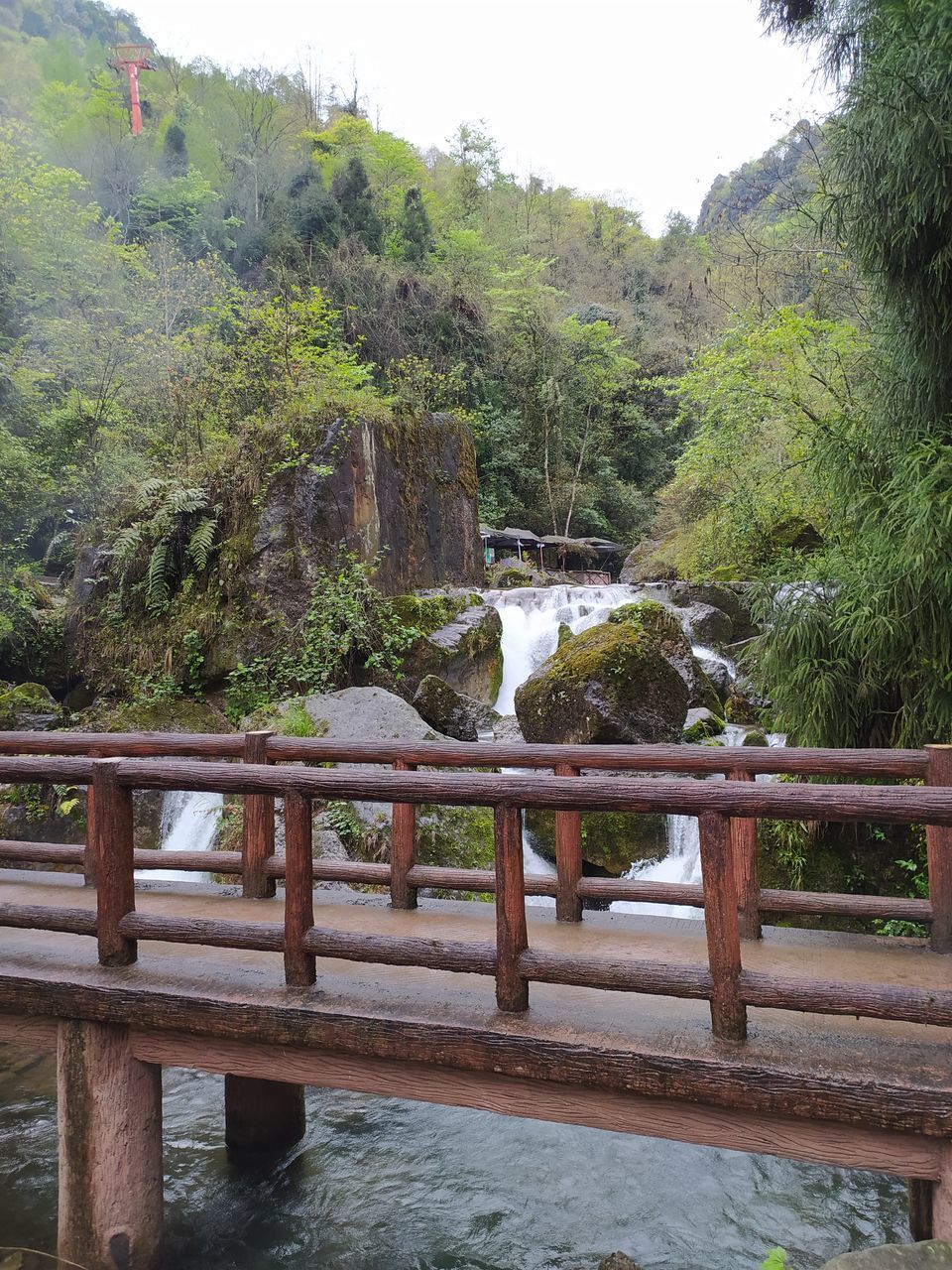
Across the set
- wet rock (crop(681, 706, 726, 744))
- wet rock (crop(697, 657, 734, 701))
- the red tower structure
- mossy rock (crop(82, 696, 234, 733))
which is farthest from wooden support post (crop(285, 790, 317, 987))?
the red tower structure

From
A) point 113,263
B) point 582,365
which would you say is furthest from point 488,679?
point 582,365

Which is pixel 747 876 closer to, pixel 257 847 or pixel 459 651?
pixel 257 847

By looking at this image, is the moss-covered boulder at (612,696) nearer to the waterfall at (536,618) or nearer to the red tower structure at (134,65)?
the waterfall at (536,618)

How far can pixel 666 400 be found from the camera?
1316 inches

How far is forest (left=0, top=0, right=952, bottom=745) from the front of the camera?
19.1 ft

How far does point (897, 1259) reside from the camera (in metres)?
2.07

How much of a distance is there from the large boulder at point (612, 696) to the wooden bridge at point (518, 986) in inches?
172

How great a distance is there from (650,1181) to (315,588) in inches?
360

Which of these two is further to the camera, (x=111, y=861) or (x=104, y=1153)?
(x=111, y=861)

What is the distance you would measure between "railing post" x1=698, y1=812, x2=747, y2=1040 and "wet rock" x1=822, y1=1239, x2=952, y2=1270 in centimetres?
66

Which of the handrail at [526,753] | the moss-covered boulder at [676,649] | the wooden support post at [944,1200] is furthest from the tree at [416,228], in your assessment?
the wooden support post at [944,1200]

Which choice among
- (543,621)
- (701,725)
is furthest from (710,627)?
(701,725)

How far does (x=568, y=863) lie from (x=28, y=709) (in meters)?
10.6

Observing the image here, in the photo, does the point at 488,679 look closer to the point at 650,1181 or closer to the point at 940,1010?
the point at 650,1181
